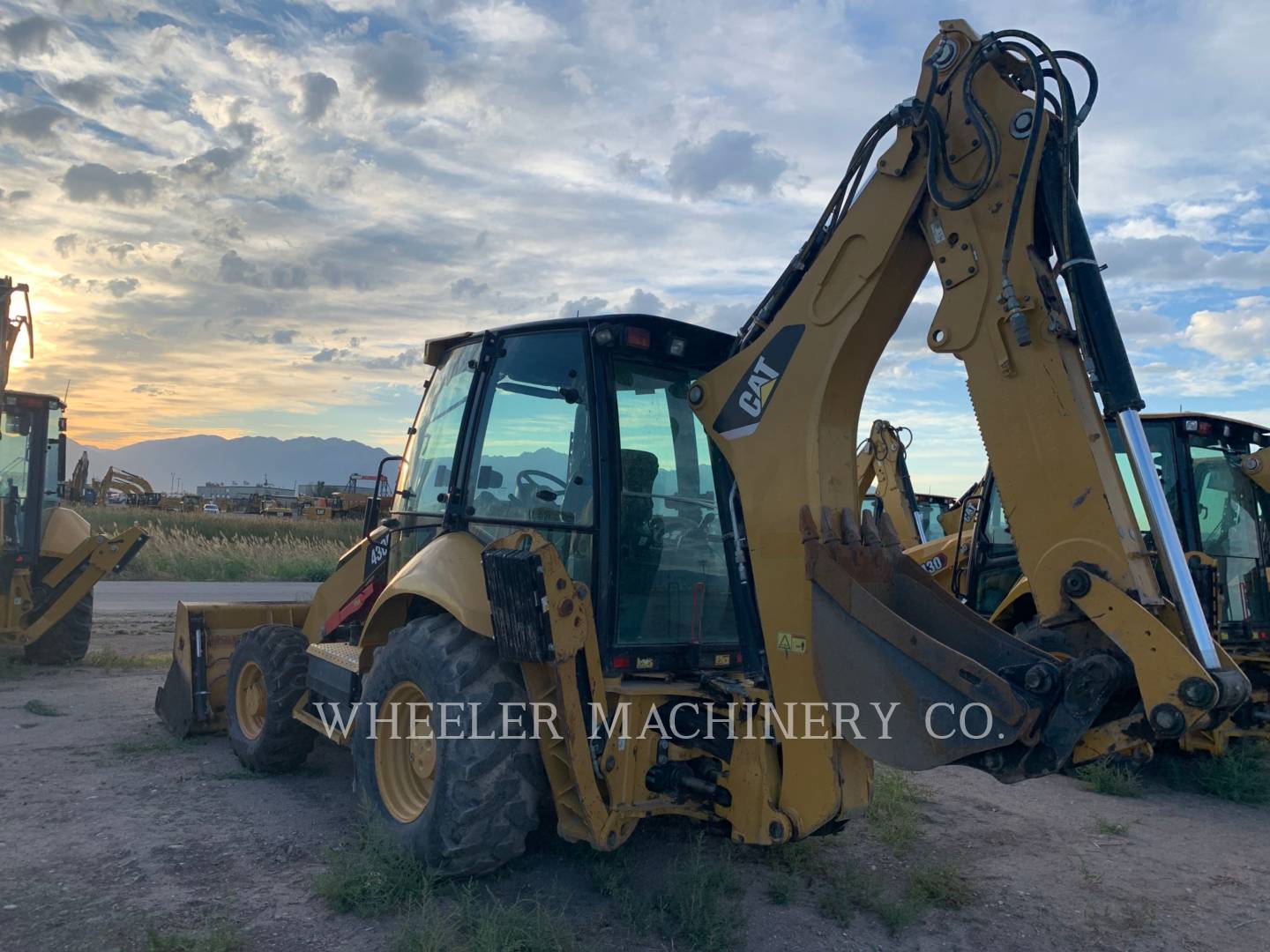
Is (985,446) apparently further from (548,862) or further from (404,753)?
(404,753)

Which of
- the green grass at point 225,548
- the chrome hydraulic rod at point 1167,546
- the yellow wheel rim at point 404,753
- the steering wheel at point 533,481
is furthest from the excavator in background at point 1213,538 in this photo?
the green grass at point 225,548

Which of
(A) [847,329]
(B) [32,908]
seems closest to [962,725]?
(A) [847,329]

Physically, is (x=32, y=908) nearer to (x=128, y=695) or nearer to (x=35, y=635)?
(x=128, y=695)

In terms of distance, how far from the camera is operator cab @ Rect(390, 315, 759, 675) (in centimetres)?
445

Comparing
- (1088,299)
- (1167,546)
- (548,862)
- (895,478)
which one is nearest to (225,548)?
(895,478)

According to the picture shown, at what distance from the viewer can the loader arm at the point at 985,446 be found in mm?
3240

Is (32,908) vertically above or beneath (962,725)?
beneath

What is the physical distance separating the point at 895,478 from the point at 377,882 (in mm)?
8380

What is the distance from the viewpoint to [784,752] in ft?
13.3

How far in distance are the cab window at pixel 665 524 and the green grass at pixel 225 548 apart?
1569 centimetres

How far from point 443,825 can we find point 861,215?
306cm

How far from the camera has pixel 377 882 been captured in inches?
165

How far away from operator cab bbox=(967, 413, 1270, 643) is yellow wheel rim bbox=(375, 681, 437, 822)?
4.99m

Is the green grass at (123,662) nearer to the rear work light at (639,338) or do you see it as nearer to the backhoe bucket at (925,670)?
the rear work light at (639,338)
